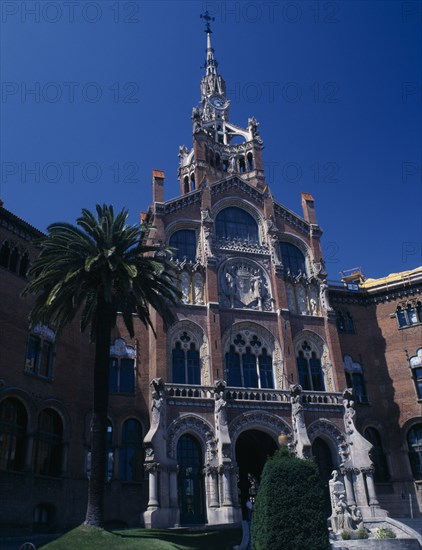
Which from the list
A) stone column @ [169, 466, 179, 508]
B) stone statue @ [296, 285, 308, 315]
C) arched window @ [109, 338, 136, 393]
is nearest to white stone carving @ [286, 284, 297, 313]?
stone statue @ [296, 285, 308, 315]

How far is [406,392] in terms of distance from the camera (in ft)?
138

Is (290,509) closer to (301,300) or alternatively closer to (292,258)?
(301,300)

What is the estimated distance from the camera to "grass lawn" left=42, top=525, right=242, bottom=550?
888 inches

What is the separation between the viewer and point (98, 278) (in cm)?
2797

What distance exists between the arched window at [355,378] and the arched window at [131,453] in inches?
659

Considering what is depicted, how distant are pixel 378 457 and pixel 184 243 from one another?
68.2 feet

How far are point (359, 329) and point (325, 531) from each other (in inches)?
1053

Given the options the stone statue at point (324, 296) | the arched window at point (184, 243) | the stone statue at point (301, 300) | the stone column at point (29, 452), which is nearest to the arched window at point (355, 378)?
the stone statue at point (324, 296)

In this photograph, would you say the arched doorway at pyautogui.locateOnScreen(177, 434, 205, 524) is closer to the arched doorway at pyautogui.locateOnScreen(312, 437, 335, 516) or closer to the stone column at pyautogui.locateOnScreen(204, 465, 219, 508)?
the stone column at pyautogui.locateOnScreen(204, 465, 219, 508)

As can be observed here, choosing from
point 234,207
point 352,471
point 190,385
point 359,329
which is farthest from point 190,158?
point 352,471

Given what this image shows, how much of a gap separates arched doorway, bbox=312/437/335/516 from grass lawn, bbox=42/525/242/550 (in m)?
10.3

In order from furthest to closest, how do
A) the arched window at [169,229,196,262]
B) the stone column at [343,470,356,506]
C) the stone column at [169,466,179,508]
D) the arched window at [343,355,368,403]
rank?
the arched window at [343,355,368,403] → the arched window at [169,229,196,262] → the stone column at [343,470,356,506] → the stone column at [169,466,179,508]

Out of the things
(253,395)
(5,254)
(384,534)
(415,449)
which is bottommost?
(384,534)

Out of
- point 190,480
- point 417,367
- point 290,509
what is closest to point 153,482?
point 190,480
